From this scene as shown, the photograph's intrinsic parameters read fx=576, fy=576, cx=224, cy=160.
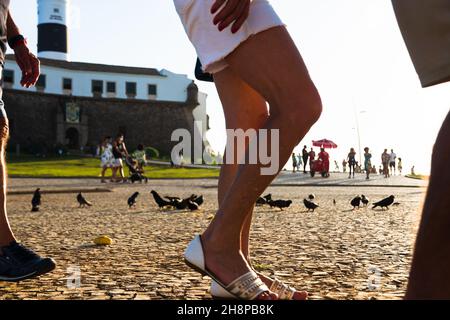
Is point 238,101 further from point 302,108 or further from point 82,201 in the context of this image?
point 82,201

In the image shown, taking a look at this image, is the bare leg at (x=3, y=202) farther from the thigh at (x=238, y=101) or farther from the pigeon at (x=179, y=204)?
the pigeon at (x=179, y=204)

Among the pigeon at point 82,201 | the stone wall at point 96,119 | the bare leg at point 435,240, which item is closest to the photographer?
the bare leg at point 435,240

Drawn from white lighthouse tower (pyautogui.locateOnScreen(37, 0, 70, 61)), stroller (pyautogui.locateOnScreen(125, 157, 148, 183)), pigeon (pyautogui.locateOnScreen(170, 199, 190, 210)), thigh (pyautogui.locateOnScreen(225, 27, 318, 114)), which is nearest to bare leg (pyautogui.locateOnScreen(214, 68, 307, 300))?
thigh (pyautogui.locateOnScreen(225, 27, 318, 114))

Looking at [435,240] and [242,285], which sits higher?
[435,240]

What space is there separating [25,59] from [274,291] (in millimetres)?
2083

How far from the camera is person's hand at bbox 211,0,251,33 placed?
79.0 inches

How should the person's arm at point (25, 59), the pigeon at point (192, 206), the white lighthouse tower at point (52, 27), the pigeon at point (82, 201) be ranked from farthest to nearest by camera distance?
the white lighthouse tower at point (52, 27) → the pigeon at point (82, 201) → the pigeon at point (192, 206) → the person's arm at point (25, 59)

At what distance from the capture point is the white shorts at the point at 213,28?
2.07m

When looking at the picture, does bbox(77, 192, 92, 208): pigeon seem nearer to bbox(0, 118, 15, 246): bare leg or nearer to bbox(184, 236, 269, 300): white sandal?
bbox(0, 118, 15, 246): bare leg

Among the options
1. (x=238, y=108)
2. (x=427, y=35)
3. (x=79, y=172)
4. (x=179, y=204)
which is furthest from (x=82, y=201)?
(x=79, y=172)

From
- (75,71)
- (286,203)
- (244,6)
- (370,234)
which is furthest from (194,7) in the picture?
(75,71)

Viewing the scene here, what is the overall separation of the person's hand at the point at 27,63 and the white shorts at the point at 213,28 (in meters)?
1.39

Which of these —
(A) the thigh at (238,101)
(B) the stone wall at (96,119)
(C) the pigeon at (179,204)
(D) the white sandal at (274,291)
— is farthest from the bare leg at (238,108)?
(B) the stone wall at (96,119)

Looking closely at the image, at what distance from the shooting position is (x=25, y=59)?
11.0 feet
